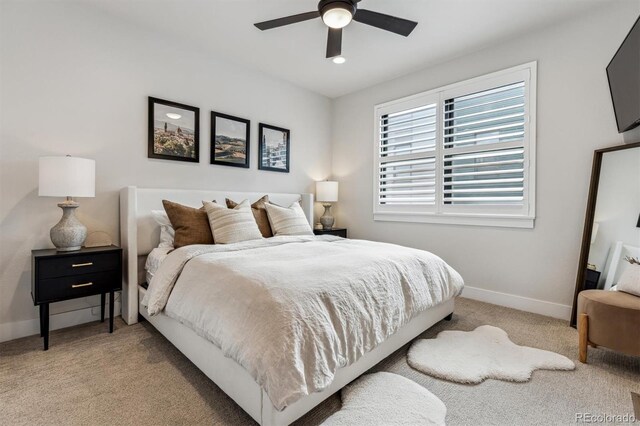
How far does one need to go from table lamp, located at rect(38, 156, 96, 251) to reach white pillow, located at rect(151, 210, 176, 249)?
Answer: 0.55 m

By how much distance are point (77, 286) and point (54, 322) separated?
1.97 ft

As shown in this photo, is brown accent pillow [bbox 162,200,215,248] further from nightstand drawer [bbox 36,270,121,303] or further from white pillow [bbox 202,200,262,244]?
nightstand drawer [bbox 36,270,121,303]

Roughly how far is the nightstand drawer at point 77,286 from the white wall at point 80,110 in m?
0.50

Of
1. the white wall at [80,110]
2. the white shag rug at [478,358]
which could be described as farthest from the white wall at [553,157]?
the white wall at [80,110]

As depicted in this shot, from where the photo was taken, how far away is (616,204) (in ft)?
7.98

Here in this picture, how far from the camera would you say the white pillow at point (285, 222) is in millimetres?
3168

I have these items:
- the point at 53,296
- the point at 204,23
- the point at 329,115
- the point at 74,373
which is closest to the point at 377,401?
the point at 74,373

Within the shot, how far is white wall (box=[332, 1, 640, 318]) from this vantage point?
8.52ft

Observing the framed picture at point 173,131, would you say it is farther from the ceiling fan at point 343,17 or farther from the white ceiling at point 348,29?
the ceiling fan at point 343,17

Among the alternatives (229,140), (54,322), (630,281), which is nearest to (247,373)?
(54,322)

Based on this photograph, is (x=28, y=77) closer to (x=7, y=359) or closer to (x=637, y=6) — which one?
(x=7, y=359)

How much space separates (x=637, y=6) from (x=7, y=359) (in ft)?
17.7

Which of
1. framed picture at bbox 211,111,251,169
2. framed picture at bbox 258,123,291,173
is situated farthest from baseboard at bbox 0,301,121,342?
framed picture at bbox 258,123,291,173

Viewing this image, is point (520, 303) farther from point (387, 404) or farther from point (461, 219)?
point (387, 404)
